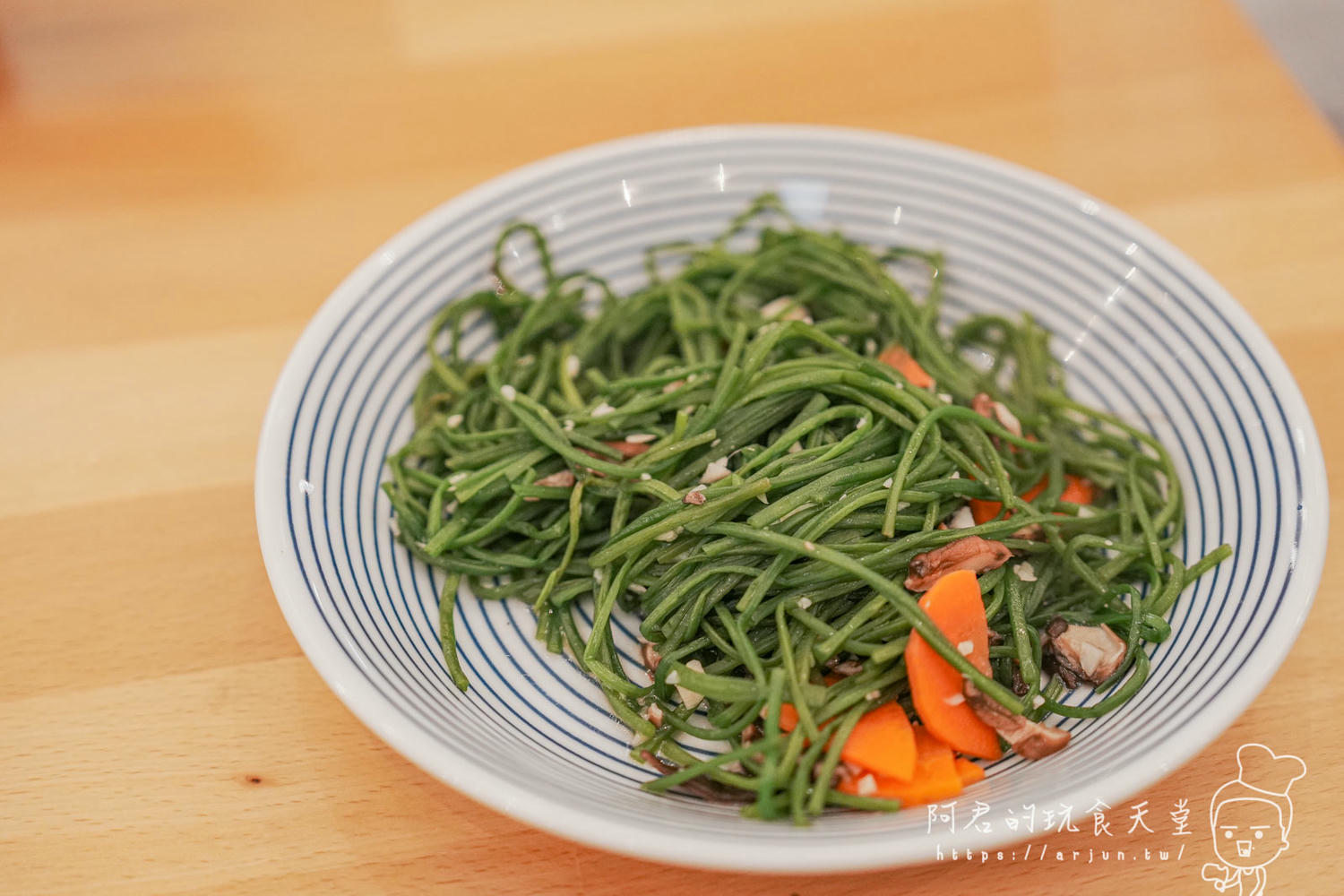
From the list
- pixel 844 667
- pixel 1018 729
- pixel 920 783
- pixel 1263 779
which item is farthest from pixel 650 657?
pixel 1263 779

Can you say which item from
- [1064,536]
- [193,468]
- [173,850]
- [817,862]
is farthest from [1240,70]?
[173,850]

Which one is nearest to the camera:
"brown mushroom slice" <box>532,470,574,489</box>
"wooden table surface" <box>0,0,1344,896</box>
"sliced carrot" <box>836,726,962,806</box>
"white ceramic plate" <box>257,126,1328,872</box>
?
"white ceramic plate" <box>257,126,1328,872</box>

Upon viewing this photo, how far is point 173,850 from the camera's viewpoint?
1.59 meters

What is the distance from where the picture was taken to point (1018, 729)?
1.53m

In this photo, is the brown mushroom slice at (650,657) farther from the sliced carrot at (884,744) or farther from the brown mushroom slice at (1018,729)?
the brown mushroom slice at (1018,729)

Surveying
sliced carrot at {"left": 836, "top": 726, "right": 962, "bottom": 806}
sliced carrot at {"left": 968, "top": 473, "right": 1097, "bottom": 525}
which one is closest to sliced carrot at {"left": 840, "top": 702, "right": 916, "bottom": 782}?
sliced carrot at {"left": 836, "top": 726, "right": 962, "bottom": 806}

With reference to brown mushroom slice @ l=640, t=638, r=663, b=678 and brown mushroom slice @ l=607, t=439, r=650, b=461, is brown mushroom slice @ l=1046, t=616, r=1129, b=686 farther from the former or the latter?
brown mushroom slice @ l=607, t=439, r=650, b=461

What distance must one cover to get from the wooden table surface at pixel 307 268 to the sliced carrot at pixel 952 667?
0.65 feet

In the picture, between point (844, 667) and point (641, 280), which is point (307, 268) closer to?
point (641, 280)

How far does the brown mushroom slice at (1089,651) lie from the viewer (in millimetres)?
1646

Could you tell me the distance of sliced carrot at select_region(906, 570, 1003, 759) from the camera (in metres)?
1.53

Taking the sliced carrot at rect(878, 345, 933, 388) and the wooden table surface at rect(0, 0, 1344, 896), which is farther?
the sliced carrot at rect(878, 345, 933, 388)

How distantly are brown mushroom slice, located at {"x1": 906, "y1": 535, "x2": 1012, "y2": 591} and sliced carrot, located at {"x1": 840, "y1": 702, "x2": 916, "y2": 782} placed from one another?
0.21 metres

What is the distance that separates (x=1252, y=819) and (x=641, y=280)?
162cm
